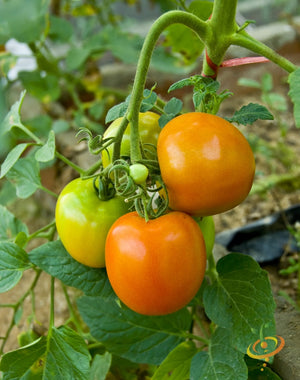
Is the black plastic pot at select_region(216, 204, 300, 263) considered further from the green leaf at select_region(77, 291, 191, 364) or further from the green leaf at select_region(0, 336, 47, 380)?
the green leaf at select_region(0, 336, 47, 380)

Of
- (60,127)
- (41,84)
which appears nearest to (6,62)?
(41,84)

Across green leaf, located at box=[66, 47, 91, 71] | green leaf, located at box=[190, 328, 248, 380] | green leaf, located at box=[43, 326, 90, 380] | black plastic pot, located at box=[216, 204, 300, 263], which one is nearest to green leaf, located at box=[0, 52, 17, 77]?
green leaf, located at box=[66, 47, 91, 71]

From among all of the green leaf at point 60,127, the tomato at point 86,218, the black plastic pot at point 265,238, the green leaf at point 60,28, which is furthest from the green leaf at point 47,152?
the green leaf at point 60,28

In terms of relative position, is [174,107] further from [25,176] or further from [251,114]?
[25,176]

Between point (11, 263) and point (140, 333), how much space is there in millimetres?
219

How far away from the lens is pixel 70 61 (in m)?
1.33

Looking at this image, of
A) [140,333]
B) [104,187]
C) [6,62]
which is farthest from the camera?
[6,62]

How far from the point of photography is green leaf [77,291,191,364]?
2.12ft

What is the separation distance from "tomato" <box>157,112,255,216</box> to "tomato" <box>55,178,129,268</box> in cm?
10

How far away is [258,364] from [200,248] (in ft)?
0.75

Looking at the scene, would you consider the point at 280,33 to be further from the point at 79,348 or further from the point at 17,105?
the point at 79,348

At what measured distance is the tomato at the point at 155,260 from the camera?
45 cm

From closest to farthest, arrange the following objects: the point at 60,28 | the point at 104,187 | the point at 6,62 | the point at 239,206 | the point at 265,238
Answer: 1. the point at 104,187
2. the point at 265,238
3. the point at 239,206
4. the point at 6,62
5. the point at 60,28

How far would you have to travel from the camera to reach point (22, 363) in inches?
23.1
